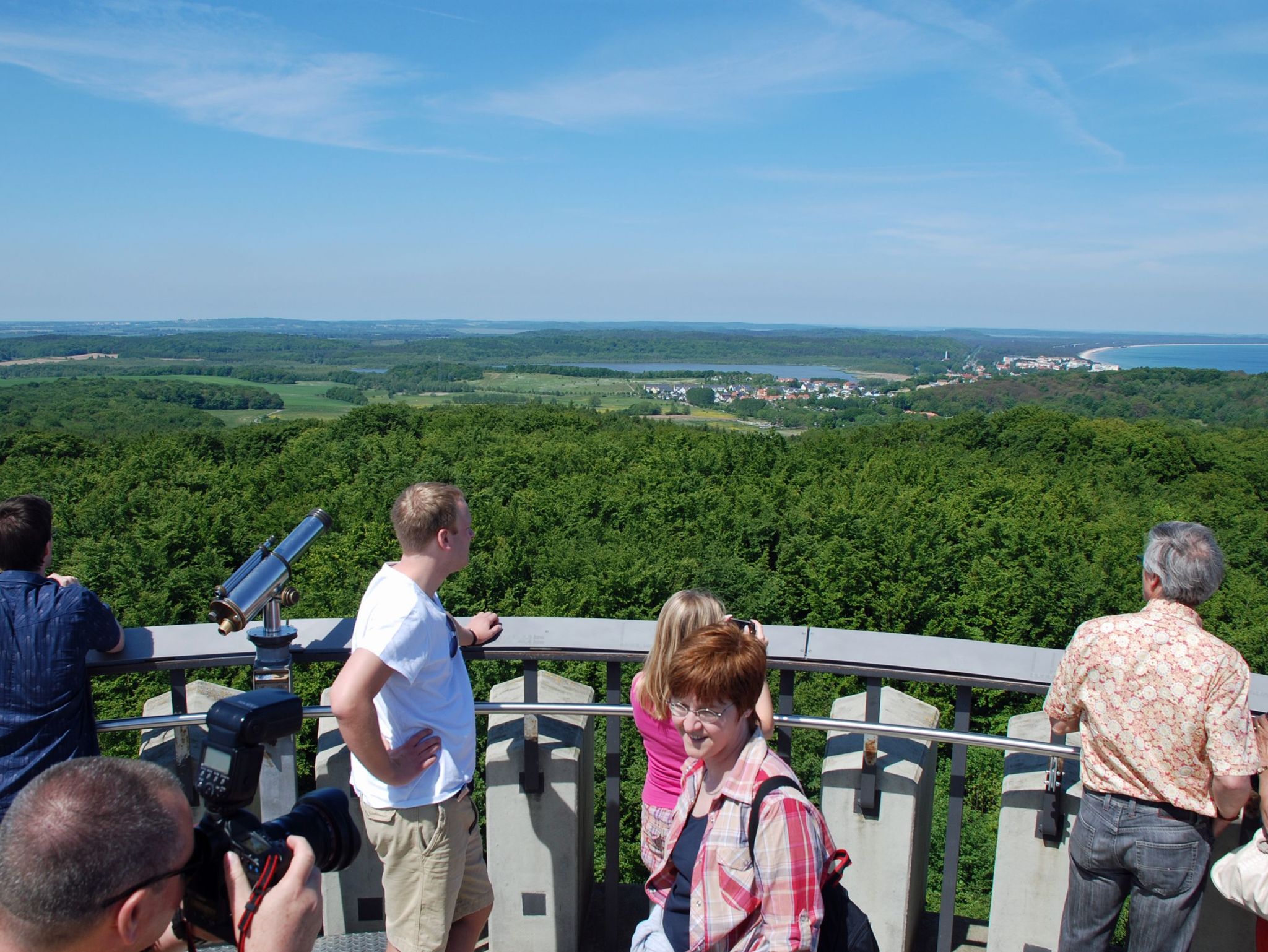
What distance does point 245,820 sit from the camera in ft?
5.82

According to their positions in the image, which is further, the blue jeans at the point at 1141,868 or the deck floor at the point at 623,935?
the deck floor at the point at 623,935

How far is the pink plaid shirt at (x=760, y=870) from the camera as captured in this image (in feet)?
→ 6.62

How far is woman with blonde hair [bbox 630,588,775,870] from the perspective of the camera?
2.58m

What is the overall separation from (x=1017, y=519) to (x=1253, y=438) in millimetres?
25949

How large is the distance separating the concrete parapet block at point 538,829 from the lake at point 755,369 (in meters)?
114

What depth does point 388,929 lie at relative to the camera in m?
2.81

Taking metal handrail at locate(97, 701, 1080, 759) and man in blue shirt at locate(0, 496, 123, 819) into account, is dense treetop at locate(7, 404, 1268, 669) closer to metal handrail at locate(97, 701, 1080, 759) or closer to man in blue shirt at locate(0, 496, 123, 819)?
metal handrail at locate(97, 701, 1080, 759)

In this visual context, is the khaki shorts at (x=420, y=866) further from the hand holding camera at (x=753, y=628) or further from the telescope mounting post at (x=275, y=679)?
the hand holding camera at (x=753, y=628)

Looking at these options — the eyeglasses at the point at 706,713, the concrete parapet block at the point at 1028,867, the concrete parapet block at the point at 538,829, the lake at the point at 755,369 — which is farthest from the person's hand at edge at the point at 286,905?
the lake at the point at 755,369

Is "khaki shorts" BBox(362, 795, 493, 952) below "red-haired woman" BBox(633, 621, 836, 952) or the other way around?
below

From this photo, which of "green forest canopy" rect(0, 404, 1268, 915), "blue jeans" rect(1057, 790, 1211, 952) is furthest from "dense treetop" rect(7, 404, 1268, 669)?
"blue jeans" rect(1057, 790, 1211, 952)

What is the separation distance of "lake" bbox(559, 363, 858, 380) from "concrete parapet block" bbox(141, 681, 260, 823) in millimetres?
114480

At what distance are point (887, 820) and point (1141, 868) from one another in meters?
0.72

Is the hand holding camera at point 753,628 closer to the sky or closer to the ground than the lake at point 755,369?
closer to the sky
